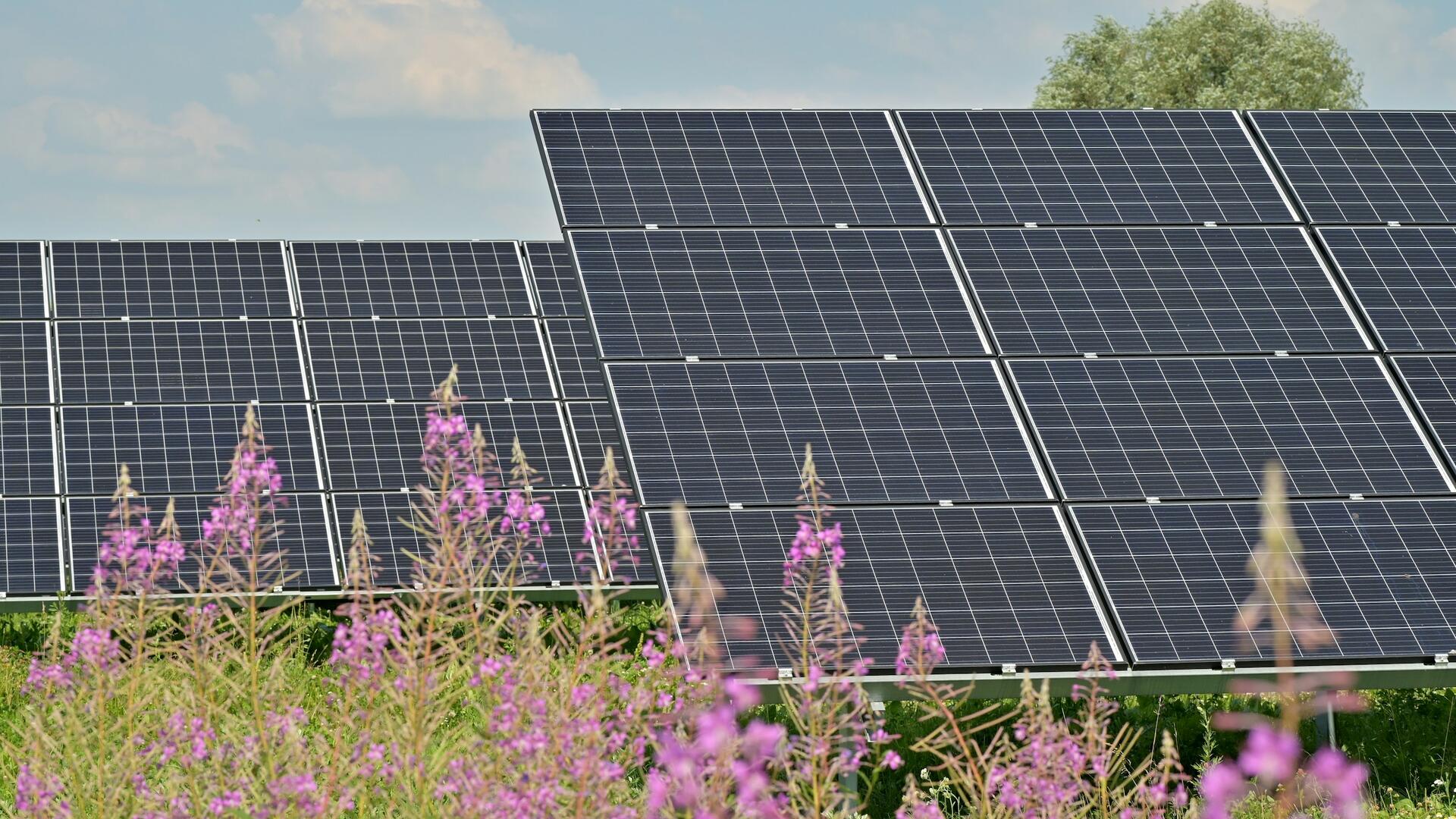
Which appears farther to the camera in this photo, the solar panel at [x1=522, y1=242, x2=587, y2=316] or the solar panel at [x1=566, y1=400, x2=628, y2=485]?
the solar panel at [x1=522, y1=242, x2=587, y2=316]

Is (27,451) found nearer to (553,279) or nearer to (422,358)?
(422,358)

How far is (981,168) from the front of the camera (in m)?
14.3

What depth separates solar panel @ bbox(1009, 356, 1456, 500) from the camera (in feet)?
36.8

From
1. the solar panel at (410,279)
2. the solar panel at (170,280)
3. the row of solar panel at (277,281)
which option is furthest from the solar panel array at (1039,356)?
the solar panel at (170,280)

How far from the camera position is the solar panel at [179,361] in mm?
18922

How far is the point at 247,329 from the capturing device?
65.6 feet

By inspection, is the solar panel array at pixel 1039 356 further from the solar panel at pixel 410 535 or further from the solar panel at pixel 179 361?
the solar panel at pixel 179 361

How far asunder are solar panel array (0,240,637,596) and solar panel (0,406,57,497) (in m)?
0.02

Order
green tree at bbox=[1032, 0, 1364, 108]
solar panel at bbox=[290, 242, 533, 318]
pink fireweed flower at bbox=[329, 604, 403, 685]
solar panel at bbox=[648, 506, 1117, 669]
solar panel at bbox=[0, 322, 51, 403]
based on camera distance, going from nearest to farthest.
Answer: pink fireweed flower at bbox=[329, 604, 403, 685] → solar panel at bbox=[648, 506, 1117, 669] → solar panel at bbox=[0, 322, 51, 403] → solar panel at bbox=[290, 242, 533, 318] → green tree at bbox=[1032, 0, 1364, 108]

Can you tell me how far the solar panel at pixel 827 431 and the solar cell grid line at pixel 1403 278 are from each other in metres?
3.41

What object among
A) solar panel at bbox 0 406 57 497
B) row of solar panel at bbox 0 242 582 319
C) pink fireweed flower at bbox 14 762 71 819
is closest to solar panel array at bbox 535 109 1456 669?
pink fireweed flower at bbox 14 762 71 819

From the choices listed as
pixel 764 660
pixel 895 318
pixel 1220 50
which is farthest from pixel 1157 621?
pixel 1220 50

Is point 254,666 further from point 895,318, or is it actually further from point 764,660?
point 895,318

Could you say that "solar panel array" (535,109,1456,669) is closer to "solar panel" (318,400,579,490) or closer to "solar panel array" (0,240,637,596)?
"solar panel array" (0,240,637,596)
